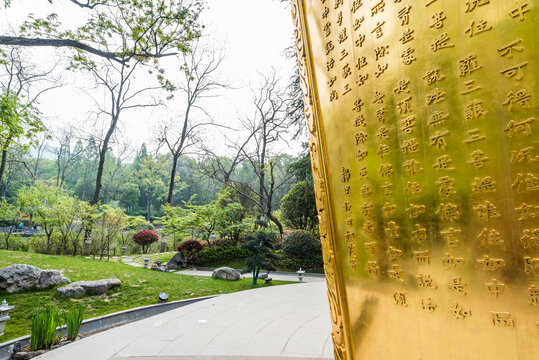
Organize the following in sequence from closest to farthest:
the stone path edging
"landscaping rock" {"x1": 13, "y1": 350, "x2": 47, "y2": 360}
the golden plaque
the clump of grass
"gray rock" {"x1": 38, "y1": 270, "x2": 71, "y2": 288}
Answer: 1. the golden plaque
2. "landscaping rock" {"x1": 13, "y1": 350, "x2": 47, "y2": 360}
3. the clump of grass
4. the stone path edging
5. "gray rock" {"x1": 38, "y1": 270, "x2": 71, "y2": 288}

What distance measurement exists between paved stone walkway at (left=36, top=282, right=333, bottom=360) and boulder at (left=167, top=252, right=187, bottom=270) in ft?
22.9

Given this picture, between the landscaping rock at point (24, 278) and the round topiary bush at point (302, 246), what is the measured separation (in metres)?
7.34

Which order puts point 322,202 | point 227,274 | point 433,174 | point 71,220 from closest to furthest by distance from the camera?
point 433,174
point 322,202
point 227,274
point 71,220

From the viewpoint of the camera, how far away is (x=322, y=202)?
139 cm

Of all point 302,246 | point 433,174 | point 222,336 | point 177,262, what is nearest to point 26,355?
point 222,336

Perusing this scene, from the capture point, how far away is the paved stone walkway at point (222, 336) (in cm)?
294

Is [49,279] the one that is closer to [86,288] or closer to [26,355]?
[86,288]

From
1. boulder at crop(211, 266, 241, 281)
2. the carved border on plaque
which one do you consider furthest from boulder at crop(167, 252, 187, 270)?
the carved border on plaque

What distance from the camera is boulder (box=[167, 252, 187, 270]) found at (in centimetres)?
1127

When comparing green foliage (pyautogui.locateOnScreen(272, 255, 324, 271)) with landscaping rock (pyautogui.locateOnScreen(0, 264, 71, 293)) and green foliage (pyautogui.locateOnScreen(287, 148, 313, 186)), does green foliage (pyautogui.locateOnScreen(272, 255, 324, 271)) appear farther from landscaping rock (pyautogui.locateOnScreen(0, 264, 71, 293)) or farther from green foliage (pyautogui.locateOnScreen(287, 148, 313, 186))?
landscaping rock (pyautogui.locateOnScreen(0, 264, 71, 293))

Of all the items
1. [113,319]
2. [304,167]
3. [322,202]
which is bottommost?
[113,319]

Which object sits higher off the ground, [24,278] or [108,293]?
[24,278]

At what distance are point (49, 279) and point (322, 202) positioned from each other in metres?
7.55

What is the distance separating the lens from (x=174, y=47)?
7973 mm
